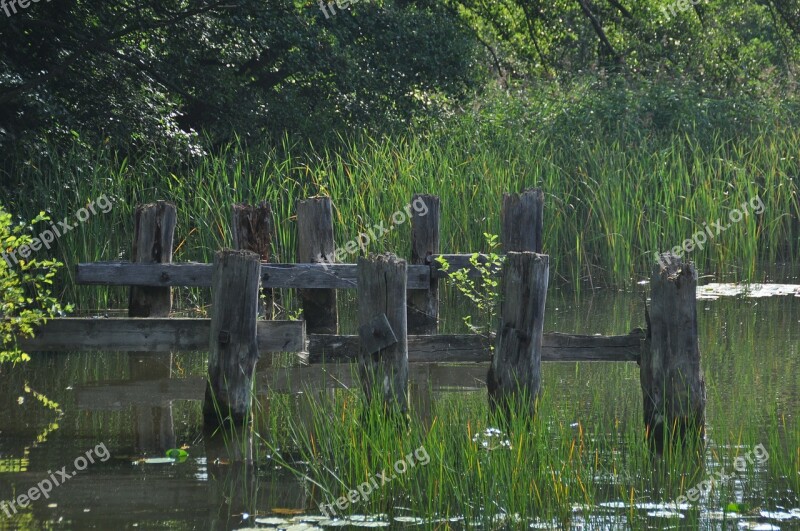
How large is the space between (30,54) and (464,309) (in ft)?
18.8

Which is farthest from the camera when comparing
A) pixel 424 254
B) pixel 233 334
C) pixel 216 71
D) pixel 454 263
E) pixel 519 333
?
pixel 216 71

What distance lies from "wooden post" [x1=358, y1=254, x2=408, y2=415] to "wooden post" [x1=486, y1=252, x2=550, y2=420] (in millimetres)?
599

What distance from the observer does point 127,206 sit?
41.2ft

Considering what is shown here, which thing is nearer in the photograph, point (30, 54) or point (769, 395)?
Answer: point (769, 395)

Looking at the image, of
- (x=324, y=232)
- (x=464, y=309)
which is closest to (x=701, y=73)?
(x=464, y=309)

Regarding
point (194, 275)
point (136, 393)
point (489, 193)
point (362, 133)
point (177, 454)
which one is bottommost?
point (177, 454)

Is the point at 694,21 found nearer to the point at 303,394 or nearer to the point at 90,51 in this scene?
the point at 90,51

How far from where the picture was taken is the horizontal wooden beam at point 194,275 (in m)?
8.76

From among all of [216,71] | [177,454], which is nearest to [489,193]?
[216,71]

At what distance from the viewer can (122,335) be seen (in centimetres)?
766

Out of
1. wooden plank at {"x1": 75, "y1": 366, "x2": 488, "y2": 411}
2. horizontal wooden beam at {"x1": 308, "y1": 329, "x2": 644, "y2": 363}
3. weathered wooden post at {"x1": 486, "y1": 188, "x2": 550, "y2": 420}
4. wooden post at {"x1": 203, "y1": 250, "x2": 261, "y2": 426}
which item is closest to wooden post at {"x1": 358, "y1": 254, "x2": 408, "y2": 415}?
horizontal wooden beam at {"x1": 308, "y1": 329, "x2": 644, "y2": 363}

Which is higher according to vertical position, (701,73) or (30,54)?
(701,73)

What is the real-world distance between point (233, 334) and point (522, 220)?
312 cm

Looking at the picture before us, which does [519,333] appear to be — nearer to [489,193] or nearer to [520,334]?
[520,334]
